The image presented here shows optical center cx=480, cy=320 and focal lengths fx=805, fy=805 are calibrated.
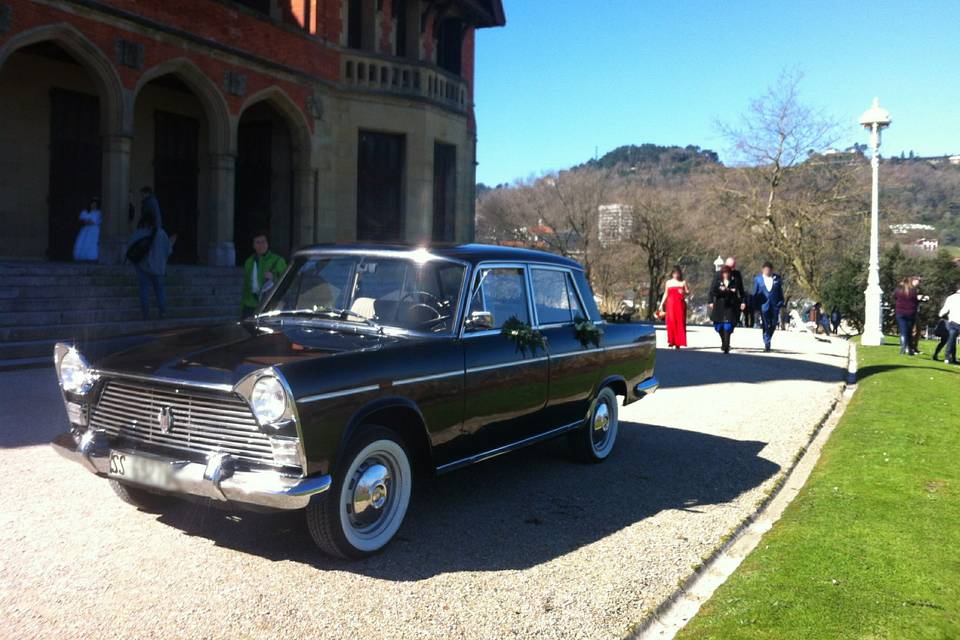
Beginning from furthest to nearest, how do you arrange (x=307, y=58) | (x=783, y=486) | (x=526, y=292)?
(x=307, y=58)
(x=783, y=486)
(x=526, y=292)

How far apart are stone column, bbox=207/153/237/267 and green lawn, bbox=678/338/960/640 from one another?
1479cm

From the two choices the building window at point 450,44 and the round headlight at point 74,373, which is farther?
the building window at point 450,44

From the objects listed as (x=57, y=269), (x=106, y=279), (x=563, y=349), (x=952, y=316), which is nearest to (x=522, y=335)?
(x=563, y=349)

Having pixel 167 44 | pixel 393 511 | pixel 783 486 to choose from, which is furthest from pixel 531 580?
pixel 167 44

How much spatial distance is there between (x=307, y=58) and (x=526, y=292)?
54.7 ft

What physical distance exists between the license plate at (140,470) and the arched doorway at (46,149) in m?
14.1

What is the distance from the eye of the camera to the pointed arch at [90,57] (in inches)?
558

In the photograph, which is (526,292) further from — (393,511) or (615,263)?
(615,263)

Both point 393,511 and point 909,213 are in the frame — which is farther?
point 909,213

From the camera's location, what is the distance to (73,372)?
4590 millimetres

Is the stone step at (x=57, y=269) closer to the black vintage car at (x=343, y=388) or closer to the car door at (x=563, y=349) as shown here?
the black vintage car at (x=343, y=388)

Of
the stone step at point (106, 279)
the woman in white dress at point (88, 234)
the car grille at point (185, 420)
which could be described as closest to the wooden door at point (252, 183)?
the stone step at point (106, 279)

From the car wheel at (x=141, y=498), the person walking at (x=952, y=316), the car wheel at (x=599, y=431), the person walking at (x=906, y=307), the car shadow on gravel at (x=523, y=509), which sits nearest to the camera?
the car shadow on gravel at (x=523, y=509)

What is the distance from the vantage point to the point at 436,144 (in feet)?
77.0
